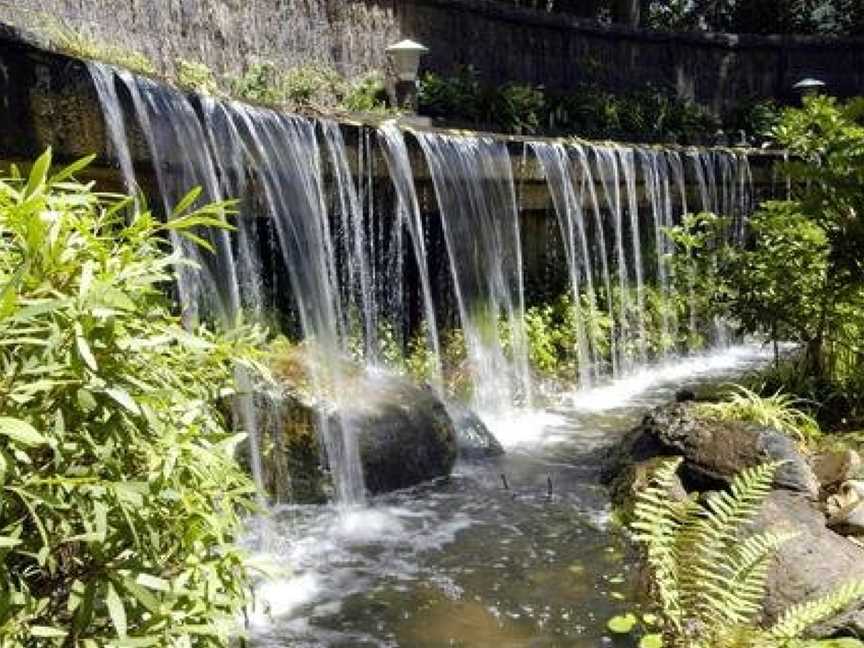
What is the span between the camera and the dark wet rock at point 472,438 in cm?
846

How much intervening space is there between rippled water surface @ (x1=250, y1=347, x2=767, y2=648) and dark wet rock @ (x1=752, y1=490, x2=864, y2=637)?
0.81 m

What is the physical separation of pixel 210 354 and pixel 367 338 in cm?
699

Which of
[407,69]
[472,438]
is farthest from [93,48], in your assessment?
[472,438]

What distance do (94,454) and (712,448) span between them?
16.3 ft

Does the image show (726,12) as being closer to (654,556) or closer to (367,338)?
(367,338)

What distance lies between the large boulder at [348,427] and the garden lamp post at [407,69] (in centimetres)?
617

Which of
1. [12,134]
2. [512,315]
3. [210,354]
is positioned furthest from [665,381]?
[210,354]

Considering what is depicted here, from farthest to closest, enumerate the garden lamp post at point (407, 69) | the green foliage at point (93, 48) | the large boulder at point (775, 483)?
1. the garden lamp post at point (407, 69)
2. the green foliage at point (93, 48)
3. the large boulder at point (775, 483)

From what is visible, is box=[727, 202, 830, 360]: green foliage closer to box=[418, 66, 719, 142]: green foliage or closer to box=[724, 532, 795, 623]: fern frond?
box=[724, 532, 795, 623]: fern frond

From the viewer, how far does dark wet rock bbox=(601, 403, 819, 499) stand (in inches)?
240

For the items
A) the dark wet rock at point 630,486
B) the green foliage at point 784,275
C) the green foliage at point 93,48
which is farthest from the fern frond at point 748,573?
the green foliage at point 93,48

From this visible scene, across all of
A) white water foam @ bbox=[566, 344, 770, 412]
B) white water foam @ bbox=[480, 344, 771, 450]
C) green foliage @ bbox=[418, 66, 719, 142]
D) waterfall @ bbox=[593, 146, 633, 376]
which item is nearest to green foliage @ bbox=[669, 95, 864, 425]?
white water foam @ bbox=[566, 344, 770, 412]

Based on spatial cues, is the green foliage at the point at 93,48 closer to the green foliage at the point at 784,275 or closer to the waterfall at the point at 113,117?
the waterfall at the point at 113,117

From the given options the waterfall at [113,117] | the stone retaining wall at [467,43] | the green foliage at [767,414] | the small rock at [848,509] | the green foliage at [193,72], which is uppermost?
the stone retaining wall at [467,43]
